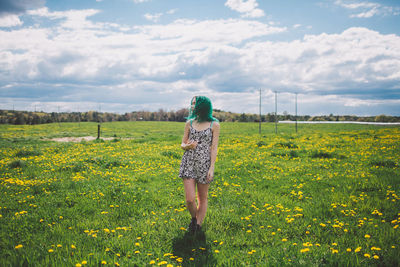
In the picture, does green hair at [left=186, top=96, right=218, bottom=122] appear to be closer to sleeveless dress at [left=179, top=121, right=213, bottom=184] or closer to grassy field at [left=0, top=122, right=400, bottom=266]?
sleeveless dress at [left=179, top=121, right=213, bottom=184]

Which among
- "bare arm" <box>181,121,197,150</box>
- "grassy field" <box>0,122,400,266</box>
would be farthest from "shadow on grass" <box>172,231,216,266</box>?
"bare arm" <box>181,121,197,150</box>

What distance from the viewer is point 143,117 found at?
134 m

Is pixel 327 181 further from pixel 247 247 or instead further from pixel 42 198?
pixel 42 198

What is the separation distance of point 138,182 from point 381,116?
329 feet

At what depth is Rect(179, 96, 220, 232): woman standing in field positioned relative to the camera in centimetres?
474

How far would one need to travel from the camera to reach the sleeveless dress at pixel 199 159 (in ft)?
15.6

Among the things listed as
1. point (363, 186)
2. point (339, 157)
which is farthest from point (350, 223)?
point (339, 157)

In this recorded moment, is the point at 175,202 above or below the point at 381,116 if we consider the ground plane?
below

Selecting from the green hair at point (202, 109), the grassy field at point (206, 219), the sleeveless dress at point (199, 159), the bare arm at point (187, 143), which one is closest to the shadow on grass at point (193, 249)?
the grassy field at point (206, 219)

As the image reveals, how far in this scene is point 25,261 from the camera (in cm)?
390

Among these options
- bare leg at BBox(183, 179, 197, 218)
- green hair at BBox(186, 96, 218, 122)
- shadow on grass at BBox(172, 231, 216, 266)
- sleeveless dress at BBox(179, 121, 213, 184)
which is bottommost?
shadow on grass at BBox(172, 231, 216, 266)

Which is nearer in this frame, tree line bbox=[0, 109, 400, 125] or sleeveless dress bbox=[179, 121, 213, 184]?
sleeveless dress bbox=[179, 121, 213, 184]

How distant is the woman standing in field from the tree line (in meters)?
74.4

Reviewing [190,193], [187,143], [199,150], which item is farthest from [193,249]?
[187,143]
